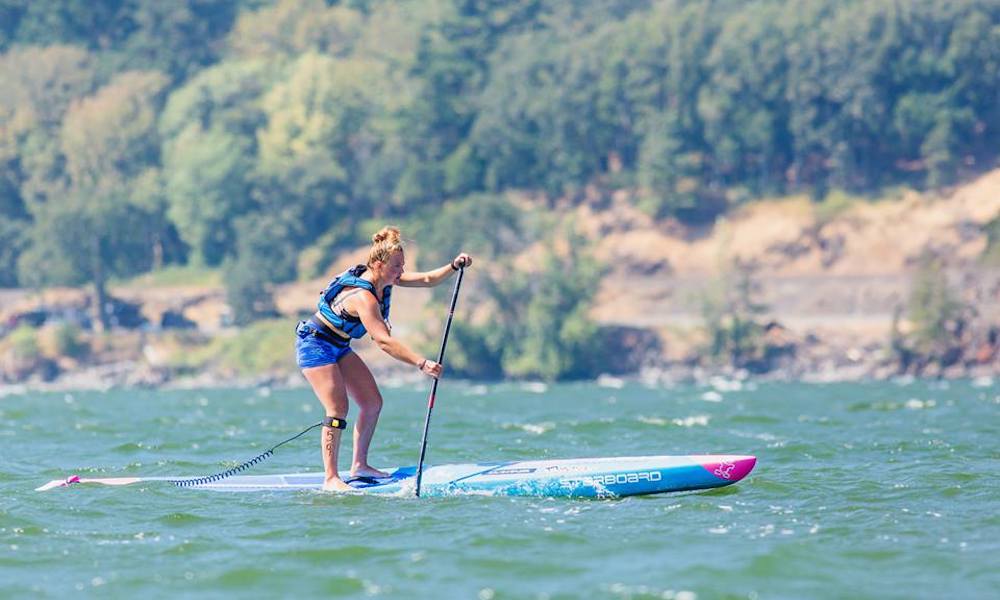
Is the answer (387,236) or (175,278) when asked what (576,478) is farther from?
(175,278)

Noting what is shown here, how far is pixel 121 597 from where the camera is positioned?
40.9 ft

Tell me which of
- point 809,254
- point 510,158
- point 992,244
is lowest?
point 992,244

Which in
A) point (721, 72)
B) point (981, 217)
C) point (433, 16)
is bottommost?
point (981, 217)

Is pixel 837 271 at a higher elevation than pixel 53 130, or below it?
below

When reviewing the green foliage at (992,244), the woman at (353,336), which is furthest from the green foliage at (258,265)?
the woman at (353,336)

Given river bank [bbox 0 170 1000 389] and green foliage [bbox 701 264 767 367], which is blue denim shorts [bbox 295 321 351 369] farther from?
green foliage [bbox 701 264 767 367]

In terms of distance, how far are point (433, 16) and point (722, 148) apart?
24752 millimetres

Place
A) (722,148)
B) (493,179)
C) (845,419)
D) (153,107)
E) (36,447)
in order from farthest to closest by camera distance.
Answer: (153,107)
(493,179)
(722,148)
(845,419)
(36,447)

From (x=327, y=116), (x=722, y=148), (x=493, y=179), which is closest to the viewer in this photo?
(x=722, y=148)

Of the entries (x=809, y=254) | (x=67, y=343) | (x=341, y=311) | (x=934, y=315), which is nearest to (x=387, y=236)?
(x=341, y=311)

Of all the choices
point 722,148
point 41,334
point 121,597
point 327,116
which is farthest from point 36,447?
point 327,116

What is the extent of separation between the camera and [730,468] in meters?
16.9

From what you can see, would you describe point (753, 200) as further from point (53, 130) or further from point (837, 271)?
point (53, 130)

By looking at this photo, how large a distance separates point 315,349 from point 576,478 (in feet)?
9.40
